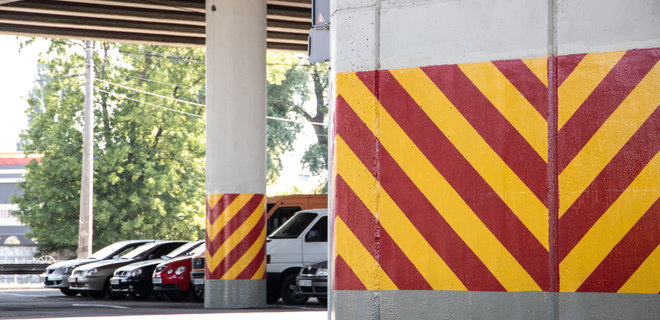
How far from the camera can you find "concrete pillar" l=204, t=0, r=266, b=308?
1739 cm

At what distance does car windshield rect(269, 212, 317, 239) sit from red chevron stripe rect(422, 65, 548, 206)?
14091 mm

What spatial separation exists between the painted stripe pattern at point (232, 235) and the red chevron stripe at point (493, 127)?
42.0 ft

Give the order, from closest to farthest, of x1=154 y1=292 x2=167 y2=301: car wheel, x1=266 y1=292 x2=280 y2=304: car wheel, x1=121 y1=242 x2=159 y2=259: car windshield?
1. x1=266 y1=292 x2=280 y2=304: car wheel
2. x1=154 y1=292 x2=167 y2=301: car wheel
3. x1=121 y1=242 x2=159 y2=259: car windshield

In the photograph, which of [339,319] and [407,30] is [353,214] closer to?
[339,319]

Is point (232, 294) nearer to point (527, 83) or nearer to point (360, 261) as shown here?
point (360, 261)

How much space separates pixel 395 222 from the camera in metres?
4.78

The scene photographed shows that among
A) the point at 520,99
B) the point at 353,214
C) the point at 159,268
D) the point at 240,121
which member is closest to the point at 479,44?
the point at 520,99

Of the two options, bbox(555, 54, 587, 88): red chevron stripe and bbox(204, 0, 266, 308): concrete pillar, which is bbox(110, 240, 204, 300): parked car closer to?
bbox(204, 0, 266, 308): concrete pillar

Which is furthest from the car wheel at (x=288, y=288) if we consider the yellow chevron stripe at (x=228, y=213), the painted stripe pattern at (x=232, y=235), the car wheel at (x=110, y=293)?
the car wheel at (x=110, y=293)

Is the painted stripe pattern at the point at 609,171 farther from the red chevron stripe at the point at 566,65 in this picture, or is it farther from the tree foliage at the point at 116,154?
the tree foliage at the point at 116,154

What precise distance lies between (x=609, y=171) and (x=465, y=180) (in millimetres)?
634

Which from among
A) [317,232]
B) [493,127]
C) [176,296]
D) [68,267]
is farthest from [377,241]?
[68,267]

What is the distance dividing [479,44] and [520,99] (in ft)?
1.06

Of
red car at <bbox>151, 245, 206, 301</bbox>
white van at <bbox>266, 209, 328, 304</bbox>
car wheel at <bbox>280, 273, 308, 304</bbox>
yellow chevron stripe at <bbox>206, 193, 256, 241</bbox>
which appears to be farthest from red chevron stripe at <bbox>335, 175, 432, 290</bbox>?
red car at <bbox>151, 245, 206, 301</bbox>
